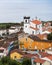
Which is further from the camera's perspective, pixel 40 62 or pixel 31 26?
pixel 31 26

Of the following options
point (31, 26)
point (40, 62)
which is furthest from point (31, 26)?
point (40, 62)

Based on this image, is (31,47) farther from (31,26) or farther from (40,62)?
(31,26)

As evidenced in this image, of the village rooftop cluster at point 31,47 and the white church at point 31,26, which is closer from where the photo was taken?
the village rooftop cluster at point 31,47

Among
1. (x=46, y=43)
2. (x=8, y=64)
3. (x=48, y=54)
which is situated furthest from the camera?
(x=46, y=43)

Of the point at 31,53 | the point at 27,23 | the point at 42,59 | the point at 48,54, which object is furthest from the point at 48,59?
the point at 27,23

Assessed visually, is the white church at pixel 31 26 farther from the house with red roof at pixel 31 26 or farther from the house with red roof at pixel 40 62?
the house with red roof at pixel 40 62

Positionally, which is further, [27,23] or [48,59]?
[27,23]

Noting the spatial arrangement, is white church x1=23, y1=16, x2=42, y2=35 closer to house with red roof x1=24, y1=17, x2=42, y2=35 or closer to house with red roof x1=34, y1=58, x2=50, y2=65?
house with red roof x1=24, y1=17, x2=42, y2=35

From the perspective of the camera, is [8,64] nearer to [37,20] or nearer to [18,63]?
[18,63]

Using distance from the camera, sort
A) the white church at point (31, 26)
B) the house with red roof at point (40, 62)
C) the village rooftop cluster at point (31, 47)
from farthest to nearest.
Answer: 1. the white church at point (31, 26)
2. the village rooftop cluster at point (31, 47)
3. the house with red roof at point (40, 62)

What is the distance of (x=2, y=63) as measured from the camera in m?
13.3

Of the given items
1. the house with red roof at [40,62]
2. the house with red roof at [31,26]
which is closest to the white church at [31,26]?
the house with red roof at [31,26]

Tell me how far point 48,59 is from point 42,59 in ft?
1.16

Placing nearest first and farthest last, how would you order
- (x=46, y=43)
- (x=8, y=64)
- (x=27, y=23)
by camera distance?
1. (x=8, y=64)
2. (x=46, y=43)
3. (x=27, y=23)
